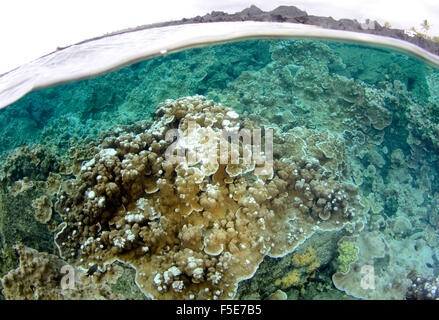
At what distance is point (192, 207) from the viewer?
11.8 ft

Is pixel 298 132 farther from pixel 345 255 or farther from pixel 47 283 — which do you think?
pixel 47 283

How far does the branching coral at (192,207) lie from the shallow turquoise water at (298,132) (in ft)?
0.38

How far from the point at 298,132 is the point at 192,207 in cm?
285

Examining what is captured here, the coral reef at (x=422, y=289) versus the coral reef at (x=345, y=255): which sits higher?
the coral reef at (x=345, y=255)

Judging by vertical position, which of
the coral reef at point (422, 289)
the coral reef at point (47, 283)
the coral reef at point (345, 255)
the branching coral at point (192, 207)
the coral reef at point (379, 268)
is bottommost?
the coral reef at point (422, 289)

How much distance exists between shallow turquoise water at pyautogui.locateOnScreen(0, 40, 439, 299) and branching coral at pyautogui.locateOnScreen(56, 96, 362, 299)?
12 cm

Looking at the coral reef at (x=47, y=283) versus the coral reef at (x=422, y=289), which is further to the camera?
the coral reef at (x=422, y=289)

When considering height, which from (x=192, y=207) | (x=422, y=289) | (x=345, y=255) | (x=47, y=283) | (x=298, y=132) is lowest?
(x=422, y=289)

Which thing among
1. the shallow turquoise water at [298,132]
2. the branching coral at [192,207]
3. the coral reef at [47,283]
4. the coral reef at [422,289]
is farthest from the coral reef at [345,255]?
the coral reef at [47,283]

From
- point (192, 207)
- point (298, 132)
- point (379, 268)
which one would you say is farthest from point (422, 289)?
point (192, 207)

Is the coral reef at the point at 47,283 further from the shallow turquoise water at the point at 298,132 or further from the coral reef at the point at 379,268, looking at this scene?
the coral reef at the point at 379,268

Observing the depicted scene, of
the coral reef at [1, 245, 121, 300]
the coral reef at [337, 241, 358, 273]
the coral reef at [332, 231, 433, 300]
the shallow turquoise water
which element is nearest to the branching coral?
the shallow turquoise water

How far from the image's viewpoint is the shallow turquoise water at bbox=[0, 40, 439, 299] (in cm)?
415

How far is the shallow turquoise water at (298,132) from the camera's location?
4148mm
